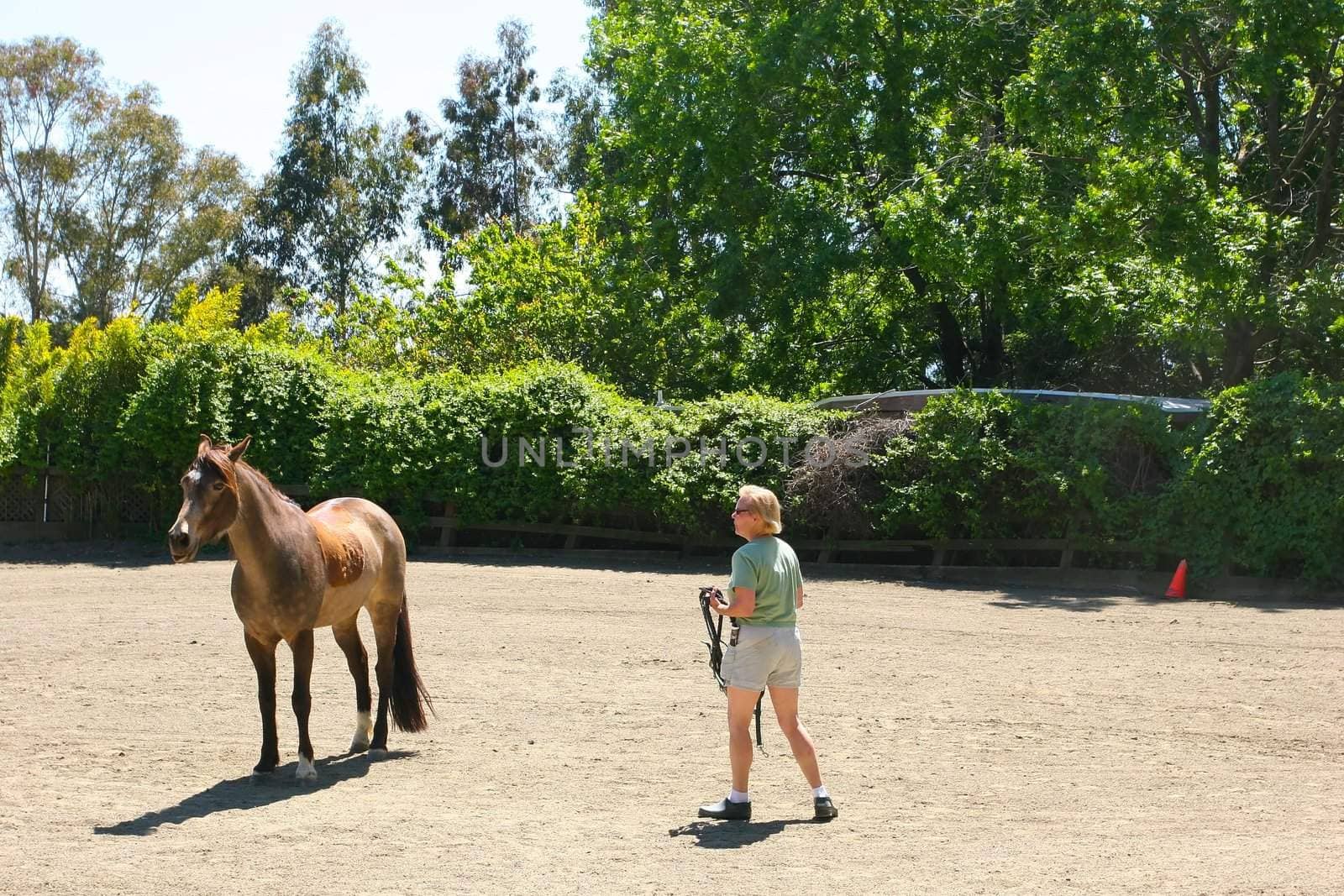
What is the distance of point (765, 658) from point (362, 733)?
3.09 m

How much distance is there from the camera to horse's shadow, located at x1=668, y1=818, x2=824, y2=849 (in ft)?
19.4

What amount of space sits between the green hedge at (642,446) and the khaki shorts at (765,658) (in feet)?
39.6

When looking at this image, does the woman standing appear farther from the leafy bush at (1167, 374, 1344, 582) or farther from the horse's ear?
the leafy bush at (1167, 374, 1344, 582)

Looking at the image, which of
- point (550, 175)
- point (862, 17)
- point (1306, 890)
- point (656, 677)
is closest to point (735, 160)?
point (862, 17)

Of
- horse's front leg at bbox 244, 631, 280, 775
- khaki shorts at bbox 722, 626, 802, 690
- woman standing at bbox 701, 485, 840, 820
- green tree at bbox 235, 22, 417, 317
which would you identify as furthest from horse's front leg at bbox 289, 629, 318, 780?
green tree at bbox 235, 22, 417, 317

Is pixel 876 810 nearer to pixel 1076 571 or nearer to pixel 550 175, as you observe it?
pixel 1076 571

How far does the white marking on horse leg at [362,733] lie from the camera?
7.91 metres

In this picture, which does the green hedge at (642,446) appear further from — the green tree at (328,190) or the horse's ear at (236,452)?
the green tree at (328,190)

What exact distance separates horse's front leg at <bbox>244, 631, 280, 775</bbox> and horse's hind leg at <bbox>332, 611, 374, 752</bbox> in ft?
2.21

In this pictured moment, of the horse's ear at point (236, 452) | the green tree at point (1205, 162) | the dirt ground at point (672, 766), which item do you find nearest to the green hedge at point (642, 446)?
the green tree at point (1205, 162)

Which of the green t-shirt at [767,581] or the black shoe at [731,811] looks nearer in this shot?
the green t-shirt at [767,581]

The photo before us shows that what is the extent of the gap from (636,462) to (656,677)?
9.61m

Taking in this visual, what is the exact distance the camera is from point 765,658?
6117 mm

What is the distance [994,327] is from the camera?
83.6 feet
